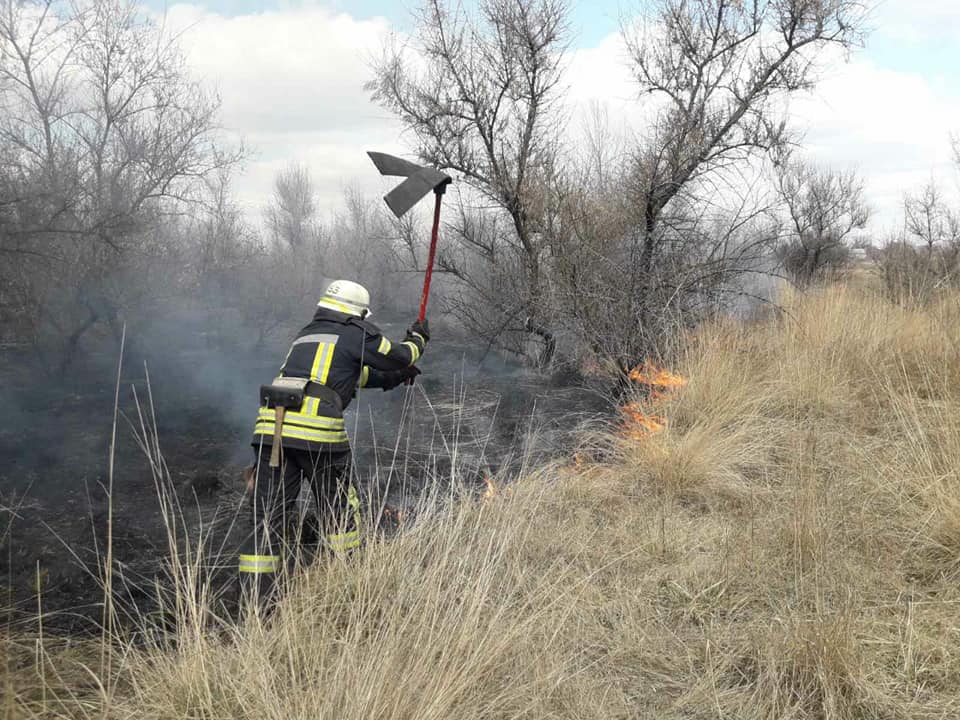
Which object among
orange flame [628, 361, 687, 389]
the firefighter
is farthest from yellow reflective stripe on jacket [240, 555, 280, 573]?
orange flame [628, 361, 687, 389]

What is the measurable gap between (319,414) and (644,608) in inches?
77.8

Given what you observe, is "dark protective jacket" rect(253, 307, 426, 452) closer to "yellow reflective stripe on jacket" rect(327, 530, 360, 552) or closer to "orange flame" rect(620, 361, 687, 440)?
"yellow reflective stripe on jacket" rect(327, 530, 360, 552)

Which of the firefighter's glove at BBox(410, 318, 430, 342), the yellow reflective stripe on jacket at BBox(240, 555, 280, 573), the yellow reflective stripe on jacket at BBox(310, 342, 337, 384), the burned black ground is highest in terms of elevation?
the firefighter's glove at BBox(410, 318, 430, 342)

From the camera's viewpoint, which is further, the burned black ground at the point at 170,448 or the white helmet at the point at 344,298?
the burned black ground at the point at 170,448

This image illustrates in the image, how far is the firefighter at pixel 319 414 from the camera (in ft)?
13.0

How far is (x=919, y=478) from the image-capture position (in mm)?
3664

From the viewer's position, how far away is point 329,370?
13.5ft

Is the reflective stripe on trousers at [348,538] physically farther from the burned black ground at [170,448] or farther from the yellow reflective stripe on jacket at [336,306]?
the yellow reflective stripe on jacket at [336,306]

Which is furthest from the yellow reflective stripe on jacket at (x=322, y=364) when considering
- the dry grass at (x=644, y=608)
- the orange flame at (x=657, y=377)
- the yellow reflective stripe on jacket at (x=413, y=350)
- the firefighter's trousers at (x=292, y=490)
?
the orange flame at (x=657, y=377)

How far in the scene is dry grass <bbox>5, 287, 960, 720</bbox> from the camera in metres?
2.22

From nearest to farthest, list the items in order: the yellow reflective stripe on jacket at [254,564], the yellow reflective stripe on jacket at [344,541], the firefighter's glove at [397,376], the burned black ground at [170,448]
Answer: the yellow reflective stripe on jacket at [344,541]
the yellow reflective stripe on jacket at [254,564]
the firefighter's glove at [397,376]
the burned black ground at [170,448]

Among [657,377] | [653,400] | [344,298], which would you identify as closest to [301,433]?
[344,298]

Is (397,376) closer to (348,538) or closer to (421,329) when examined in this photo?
(421,329)

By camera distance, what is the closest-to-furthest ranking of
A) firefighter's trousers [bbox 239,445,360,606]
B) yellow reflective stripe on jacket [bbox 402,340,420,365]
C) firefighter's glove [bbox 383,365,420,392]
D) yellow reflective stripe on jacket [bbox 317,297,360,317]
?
firefighter's trousers [bbox 239,445,360,606]
yellow reflective stripe on jacket [bbox 317,297,360,317]
yellow reflective stripe on jacket [bbox 402,340,420,365]
firefighter's glove [bbox 383,365,420,392]
